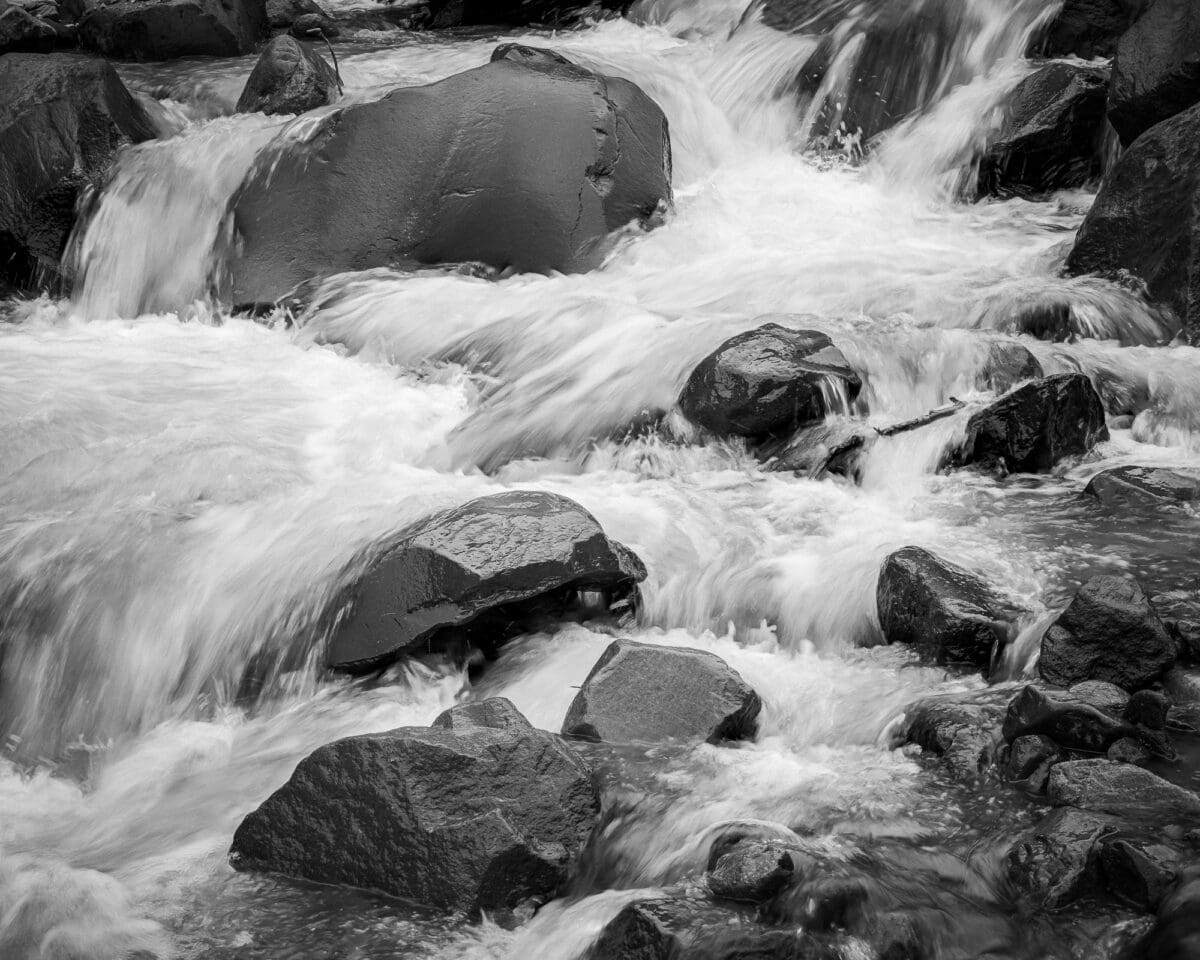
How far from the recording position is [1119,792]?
3.34 metres

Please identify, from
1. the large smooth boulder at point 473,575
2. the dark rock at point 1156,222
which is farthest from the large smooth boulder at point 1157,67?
the large smooth boulder at point 473,575

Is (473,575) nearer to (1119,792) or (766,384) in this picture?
(766,384)

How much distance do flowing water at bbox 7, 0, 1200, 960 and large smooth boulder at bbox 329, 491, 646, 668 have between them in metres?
0.15

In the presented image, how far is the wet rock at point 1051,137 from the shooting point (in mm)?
8633

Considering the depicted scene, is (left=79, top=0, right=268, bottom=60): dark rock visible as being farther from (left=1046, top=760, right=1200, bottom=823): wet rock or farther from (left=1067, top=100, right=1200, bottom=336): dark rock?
(left=1046, top=760, right=1200, bottom=823): wet rock

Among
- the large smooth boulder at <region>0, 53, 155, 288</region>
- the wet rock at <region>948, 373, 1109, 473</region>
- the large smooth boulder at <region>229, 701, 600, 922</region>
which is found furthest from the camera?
the large smooth boulder at <region>0, 53, 155, 288</region>

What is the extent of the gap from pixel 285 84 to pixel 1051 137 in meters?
5.37

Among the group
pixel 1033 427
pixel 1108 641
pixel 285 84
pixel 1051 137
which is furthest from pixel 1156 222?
pixel 285 84

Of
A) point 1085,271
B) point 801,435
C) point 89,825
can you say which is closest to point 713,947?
point 89,825

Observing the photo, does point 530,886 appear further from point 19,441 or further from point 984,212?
point 984,212

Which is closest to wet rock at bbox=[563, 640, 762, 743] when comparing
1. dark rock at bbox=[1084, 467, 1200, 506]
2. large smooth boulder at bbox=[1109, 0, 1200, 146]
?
dark rock at bbox=[1084, 467, 1200, 506]

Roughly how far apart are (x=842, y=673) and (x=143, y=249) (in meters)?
6.21

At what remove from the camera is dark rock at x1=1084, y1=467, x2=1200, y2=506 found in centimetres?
512

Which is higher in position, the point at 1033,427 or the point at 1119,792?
the point at 1033,427
